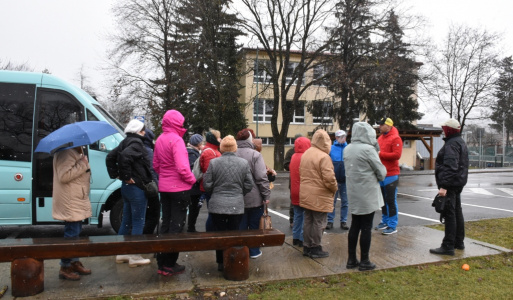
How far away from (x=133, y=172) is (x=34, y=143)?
2705 mm

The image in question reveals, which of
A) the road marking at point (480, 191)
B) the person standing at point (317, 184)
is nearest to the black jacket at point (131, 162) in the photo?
the person standing at point (317, 184)

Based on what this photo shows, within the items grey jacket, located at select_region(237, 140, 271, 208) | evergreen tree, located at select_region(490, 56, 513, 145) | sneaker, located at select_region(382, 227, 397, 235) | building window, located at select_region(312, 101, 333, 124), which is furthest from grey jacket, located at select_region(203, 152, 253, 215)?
evergreen tree, located at select_region(490, 56, 513, 145)

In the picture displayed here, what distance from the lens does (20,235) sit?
279 inches

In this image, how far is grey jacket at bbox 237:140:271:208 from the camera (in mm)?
5141

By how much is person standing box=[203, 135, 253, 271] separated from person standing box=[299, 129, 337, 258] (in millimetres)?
867

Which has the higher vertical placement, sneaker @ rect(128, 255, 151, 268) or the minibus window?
the minibus window

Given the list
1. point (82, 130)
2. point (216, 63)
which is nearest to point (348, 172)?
point (82, 130)

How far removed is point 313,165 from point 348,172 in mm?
460

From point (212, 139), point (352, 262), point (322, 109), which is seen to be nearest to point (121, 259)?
point (212, 139)

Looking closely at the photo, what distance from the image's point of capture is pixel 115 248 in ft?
13.4

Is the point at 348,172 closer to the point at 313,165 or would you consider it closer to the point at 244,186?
the point at 313,165

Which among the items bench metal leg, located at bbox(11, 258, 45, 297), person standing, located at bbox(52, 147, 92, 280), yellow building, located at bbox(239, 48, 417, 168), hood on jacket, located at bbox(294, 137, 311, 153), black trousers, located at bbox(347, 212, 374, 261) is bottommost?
bench metal leg, located at bbox(11, 258, 45, 297)

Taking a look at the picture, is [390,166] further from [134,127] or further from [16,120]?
[16,120]

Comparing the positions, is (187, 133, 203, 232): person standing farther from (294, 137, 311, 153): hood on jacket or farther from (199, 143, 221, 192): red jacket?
(294, 137, 311, 153): hood on jacket
